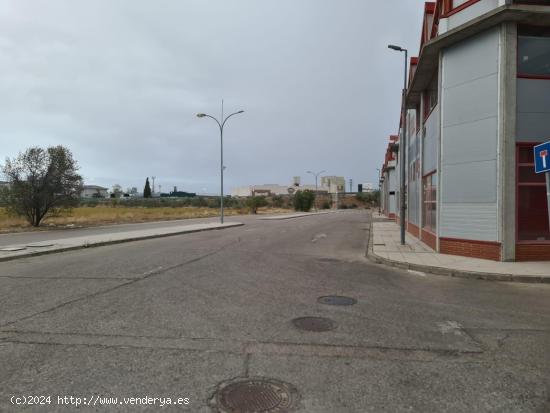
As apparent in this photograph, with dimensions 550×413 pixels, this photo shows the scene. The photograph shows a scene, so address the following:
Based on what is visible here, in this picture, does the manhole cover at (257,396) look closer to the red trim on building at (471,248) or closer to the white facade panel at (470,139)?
the red trim on building at (471,248)

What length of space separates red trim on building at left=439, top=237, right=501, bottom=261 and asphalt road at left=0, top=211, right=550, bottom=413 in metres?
3.01

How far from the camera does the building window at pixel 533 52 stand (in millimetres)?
12734

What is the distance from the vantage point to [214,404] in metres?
3.78

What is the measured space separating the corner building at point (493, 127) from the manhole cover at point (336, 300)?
6917mm

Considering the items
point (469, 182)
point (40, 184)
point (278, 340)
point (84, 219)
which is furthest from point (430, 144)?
point (84, 219)

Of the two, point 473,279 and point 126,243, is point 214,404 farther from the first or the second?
point 126,243

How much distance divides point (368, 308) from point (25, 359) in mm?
4953

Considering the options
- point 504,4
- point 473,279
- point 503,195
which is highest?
point 504,4

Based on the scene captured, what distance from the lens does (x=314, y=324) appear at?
20.5 feet

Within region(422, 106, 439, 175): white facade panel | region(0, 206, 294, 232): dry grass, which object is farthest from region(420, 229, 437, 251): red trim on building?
region(0, 206, 294, 232): dry grass

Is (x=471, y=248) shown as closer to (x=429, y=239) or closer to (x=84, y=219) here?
(x=429, y=239)

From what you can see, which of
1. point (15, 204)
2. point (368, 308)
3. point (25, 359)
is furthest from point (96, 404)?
point (15, 204)

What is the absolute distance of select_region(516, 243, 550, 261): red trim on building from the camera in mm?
12562

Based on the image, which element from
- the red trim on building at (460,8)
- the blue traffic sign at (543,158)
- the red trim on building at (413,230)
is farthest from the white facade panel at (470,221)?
the red trim on building at (413,230)
